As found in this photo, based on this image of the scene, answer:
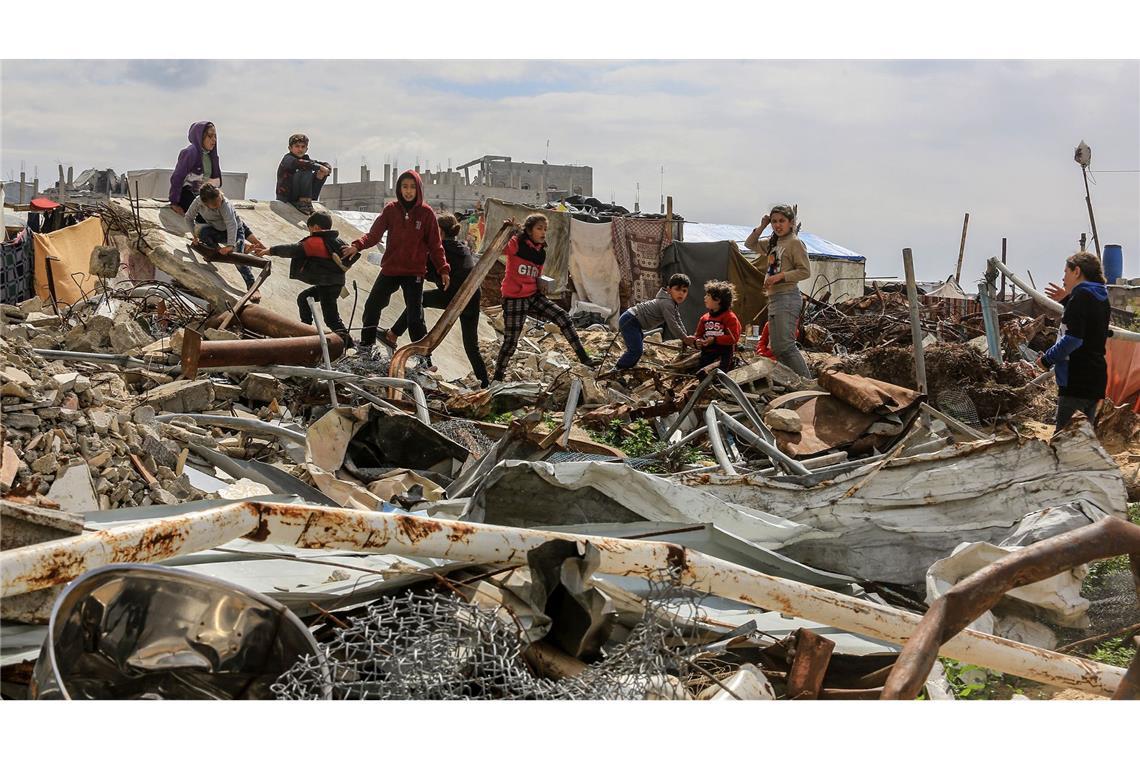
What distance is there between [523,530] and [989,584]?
4.31ft

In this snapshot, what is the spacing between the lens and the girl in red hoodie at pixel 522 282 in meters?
9.44

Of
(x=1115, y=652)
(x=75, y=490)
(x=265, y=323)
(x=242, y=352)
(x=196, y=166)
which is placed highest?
(x=196, y=166)

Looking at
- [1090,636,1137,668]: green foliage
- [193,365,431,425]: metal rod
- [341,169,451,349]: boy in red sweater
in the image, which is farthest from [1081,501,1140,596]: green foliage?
[341,169,451,349]: boy in red sweater

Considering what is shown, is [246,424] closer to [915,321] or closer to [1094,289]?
[915,321]

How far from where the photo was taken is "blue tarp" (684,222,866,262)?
71.8ft

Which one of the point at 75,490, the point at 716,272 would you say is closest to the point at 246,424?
the point at 75,490

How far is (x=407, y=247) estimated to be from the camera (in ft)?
30.7

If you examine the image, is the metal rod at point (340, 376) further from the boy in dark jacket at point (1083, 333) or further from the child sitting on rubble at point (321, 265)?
the boy in dark jacket at point (1083, 333)

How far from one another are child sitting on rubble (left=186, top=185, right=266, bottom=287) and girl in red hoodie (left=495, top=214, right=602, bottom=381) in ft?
8.37

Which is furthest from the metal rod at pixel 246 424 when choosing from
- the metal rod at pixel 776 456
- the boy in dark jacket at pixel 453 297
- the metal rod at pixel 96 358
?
the boy in dark jacket at pixel 453 297

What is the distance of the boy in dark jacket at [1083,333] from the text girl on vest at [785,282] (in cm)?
249

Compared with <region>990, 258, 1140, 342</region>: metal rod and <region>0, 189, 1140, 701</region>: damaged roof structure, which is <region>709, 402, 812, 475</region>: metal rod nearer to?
<region>0, 189, 1140, 701</region>: damaged roof structure

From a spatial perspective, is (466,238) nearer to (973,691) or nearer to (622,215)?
(622,215)

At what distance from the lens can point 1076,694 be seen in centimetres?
337
